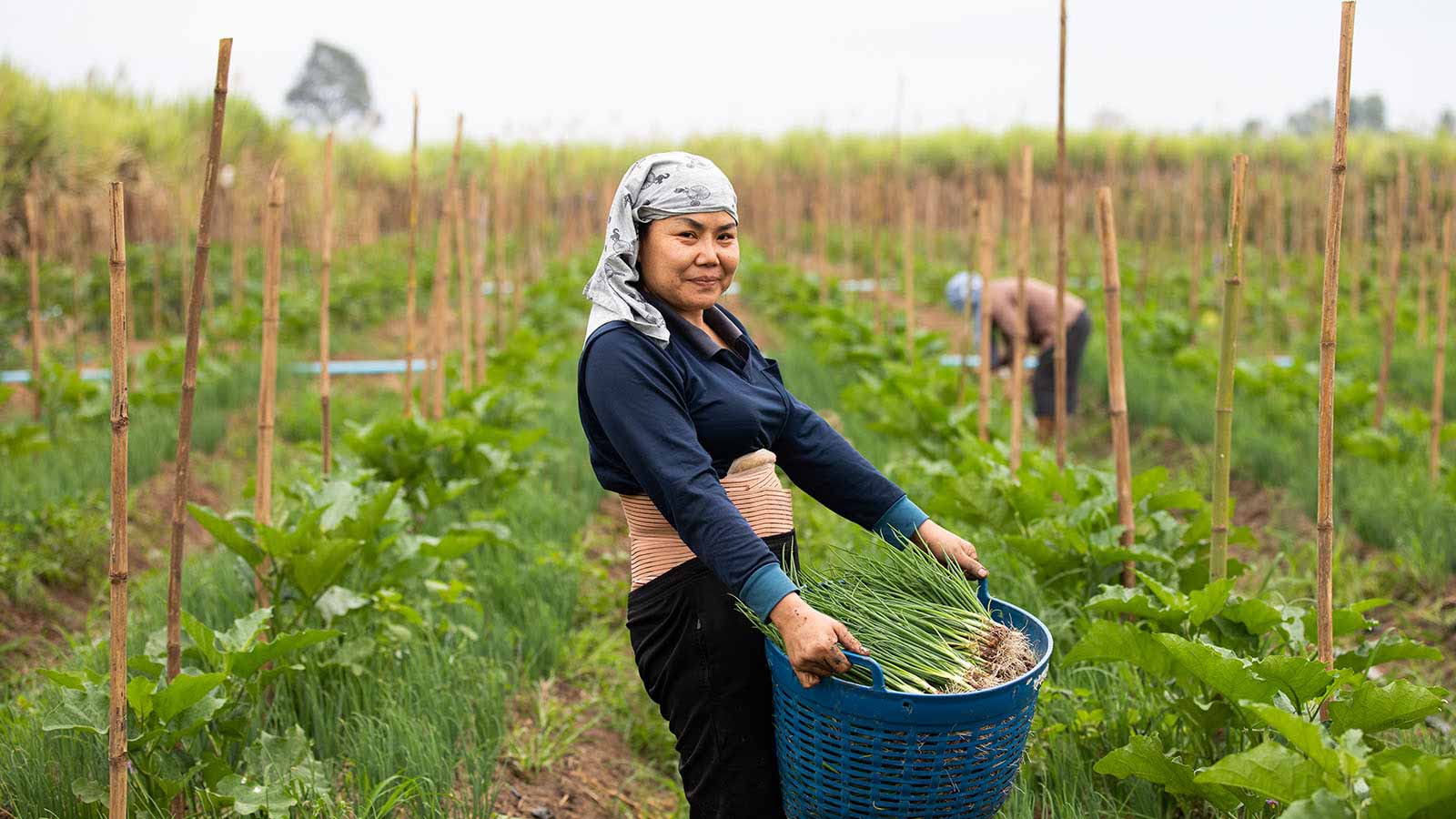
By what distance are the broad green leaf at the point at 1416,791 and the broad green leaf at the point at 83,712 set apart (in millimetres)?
2200

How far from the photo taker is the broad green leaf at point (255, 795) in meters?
2.22

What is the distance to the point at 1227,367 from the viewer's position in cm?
229

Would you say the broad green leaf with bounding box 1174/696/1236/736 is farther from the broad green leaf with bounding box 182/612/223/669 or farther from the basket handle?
the broad green leaf with bounding box 182/612/223/669

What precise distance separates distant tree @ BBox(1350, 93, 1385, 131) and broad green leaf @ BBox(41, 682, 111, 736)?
2463 centimetres

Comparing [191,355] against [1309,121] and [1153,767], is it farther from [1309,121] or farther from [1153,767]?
[1309,121]

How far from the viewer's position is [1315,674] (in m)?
1.87

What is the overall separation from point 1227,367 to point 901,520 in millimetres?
747

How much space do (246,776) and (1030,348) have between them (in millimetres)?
7251

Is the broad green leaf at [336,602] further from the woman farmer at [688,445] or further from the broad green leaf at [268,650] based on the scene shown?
the woman farmer at [688,445]

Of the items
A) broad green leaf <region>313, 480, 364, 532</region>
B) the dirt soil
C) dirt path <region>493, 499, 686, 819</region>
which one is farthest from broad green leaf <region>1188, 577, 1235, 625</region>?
the dirt soil

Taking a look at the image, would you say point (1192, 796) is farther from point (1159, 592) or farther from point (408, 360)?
point (408, 360)

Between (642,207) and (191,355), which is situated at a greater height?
(642,207)

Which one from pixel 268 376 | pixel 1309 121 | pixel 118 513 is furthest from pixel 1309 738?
pixel 1309 121

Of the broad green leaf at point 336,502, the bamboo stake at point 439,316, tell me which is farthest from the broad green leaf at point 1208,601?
the bamboo stake at point 439,316
